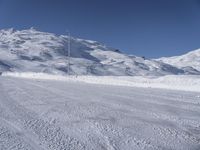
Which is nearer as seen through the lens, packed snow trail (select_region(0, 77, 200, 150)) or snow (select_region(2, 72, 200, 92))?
packed snow trail (select_region(0, 77, 200, 150))

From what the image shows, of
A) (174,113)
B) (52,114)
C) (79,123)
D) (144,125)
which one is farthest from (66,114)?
(174,113)

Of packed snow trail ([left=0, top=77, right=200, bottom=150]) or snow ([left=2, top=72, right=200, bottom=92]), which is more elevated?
snow ([left=2, top=72, right=200, bottom=92])

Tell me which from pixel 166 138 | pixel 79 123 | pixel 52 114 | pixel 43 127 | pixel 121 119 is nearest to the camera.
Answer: pixel 166 138

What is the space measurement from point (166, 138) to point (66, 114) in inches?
148

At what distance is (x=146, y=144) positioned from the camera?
577 centimetres

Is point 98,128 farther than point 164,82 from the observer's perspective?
No

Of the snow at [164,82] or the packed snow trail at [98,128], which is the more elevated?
the snow at [164,82]

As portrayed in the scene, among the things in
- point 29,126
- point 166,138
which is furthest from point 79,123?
point 166,138

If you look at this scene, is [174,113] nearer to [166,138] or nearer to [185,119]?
[185,119]

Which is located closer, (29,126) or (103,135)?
(103,135)

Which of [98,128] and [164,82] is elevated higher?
[164,82]

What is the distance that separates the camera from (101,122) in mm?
7902

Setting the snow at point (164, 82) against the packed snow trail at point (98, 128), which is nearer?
the packed snow trail at point (98, 128)

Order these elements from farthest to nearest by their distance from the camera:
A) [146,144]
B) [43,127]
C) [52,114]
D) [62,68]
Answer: [62,68] → [52,114] → [43,127] → [146,144]
